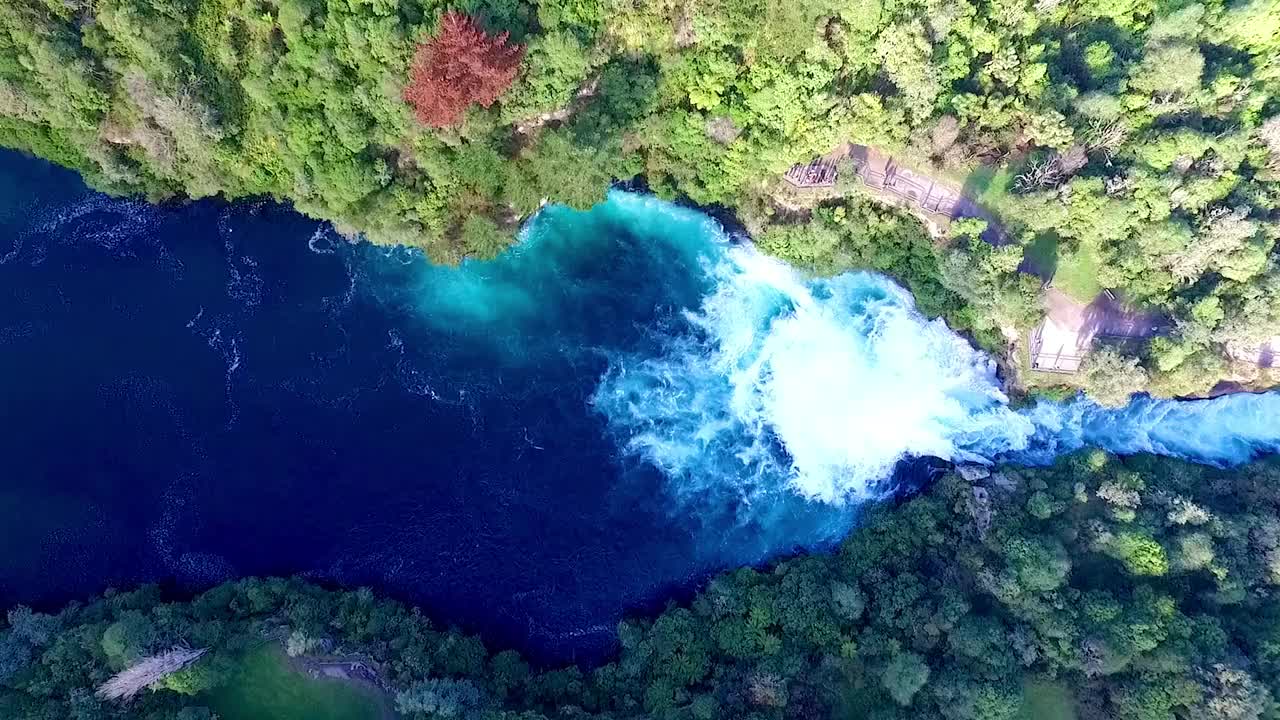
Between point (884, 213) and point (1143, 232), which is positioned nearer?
point (1143, 232)

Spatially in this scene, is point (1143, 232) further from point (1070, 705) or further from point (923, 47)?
point (1070, 705)

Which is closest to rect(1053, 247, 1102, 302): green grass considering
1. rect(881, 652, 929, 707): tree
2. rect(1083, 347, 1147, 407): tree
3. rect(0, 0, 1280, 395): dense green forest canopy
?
rect(0, 0, 1280, 395): dense green forest canopy

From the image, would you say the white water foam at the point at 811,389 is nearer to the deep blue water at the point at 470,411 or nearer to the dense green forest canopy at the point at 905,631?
the deep blue water at the point at 470,411

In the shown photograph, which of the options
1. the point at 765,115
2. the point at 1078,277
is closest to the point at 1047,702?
the point at 1078,277

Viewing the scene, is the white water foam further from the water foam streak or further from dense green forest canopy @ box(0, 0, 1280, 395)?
dense green forest canopy @ box(0, 0, 1280, 395)

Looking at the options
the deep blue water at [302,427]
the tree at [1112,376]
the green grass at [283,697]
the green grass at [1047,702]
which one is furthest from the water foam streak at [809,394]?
the green grass at [283,697]

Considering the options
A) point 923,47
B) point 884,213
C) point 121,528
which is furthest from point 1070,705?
point 121,528
